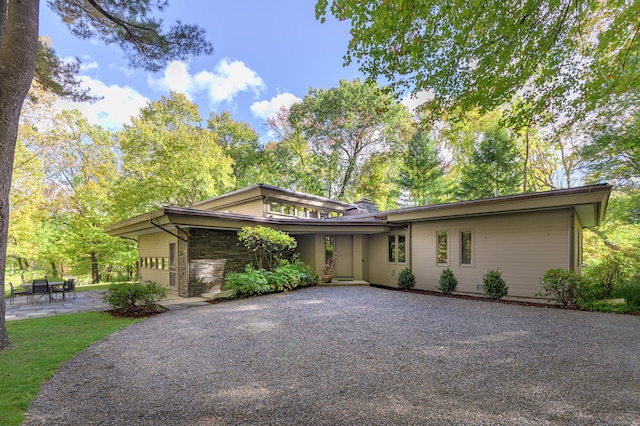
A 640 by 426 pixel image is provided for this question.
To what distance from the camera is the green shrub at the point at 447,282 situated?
984 cm

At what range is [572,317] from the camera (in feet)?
20.3

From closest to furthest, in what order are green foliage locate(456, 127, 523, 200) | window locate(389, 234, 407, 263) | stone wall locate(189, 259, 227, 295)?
stone wall locate(189, 259, 227, 295) < window locate(389, 234, 407, 263) < green foliage locate(456, 127, 523, 200)

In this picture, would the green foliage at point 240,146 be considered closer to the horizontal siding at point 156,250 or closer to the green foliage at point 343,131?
the green foliage at point 343,131

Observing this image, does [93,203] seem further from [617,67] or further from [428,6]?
[617,67]

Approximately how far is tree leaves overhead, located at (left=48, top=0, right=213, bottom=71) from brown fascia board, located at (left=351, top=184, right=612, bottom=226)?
8666mm

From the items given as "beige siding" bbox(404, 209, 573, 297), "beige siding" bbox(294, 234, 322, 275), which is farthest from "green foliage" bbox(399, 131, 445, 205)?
"beige siding" bbox(294, 234, 322, 275)

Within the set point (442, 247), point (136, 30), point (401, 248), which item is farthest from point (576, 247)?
point (136, 30)

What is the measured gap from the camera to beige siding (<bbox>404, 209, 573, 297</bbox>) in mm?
8234

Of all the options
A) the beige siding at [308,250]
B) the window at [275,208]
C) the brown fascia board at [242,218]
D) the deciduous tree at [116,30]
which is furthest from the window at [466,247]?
the deciduous tree at [116,30]

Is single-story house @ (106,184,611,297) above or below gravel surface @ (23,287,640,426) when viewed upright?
above

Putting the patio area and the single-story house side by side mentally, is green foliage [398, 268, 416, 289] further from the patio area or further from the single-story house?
the patio area

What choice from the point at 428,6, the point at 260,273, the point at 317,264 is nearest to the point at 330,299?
the point at 260,273

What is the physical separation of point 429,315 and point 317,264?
21.8 feet

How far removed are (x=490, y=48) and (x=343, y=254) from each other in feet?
31.3
